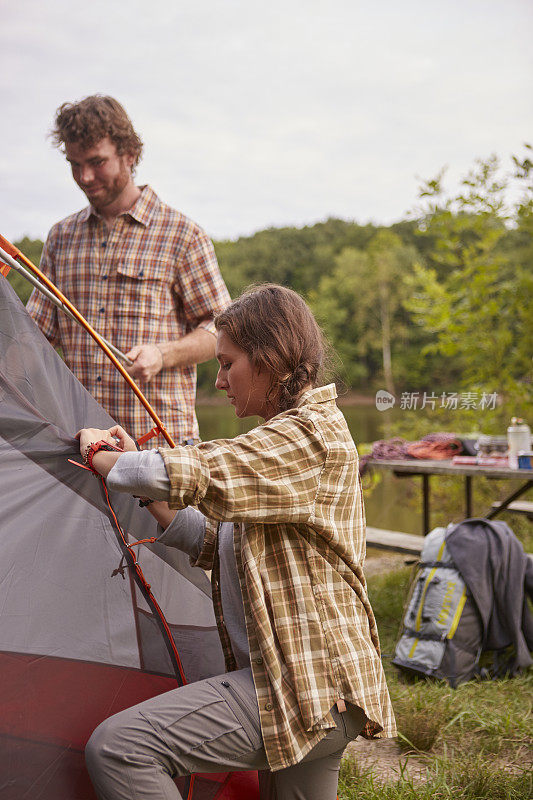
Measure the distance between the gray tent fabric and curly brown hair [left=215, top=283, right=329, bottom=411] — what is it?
0.38m

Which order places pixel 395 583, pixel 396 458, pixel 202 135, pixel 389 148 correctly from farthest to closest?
pixel 389 148 < pixel 202 135 < pixel 395 583 < pixel 396 458

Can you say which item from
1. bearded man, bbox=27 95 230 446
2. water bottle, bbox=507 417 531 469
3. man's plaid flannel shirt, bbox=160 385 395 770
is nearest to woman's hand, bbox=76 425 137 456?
man's plaid flannel shirt, bbox=160 385 395 770

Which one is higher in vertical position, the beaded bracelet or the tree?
the tree

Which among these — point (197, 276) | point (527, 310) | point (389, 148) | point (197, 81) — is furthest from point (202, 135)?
point (197, 276)

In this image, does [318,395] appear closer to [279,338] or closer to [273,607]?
[279,338]

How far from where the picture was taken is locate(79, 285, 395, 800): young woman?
1145 mm

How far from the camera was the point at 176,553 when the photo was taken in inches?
62.9

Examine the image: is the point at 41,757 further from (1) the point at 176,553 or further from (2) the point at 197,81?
(2) the point at 197,81

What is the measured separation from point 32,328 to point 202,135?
30.8 m

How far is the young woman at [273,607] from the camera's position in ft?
3.76

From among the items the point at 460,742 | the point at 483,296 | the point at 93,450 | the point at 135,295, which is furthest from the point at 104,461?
the point at 483,296

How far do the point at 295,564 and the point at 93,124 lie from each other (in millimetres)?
1655

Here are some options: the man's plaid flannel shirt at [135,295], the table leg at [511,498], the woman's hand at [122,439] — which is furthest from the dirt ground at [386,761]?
the table leg at [511,498]

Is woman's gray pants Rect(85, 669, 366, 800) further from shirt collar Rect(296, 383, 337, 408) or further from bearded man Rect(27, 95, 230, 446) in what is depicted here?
bearded man Rect(27, 95, 230, 446)
